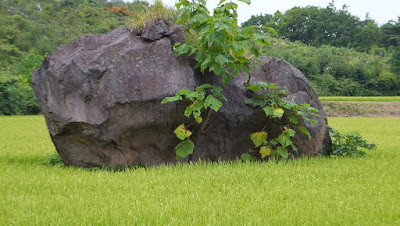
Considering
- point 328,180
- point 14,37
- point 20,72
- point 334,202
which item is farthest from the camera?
point 14,37

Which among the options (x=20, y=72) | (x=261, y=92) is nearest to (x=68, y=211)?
(x=261, y=92)

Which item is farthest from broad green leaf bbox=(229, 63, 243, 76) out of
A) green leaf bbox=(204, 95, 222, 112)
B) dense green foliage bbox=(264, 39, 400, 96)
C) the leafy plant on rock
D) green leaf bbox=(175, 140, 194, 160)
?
dense green foliage bbox=(264, 39, 400, 96)

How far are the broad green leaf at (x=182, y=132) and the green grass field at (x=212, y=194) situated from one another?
1.18 feet

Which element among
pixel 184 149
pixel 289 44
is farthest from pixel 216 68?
pixel 289 44

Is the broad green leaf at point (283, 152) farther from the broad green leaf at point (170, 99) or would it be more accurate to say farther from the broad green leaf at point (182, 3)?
the broad green leaf at point (182, 3)

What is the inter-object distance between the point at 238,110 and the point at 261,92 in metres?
0.46

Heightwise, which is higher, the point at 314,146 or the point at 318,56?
the point at 318,56

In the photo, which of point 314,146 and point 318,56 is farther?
point 318,56

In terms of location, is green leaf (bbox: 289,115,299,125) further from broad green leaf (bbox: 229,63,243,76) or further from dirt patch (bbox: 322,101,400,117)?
dirt patch (bbox: 322,101,400,117)

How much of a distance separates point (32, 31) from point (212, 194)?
2724 centimetres

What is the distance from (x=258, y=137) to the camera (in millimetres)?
5148

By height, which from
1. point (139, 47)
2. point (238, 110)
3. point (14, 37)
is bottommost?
point (238, 110)

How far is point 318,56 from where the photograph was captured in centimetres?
2745

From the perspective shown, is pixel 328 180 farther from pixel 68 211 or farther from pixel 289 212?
pixel 68 211
